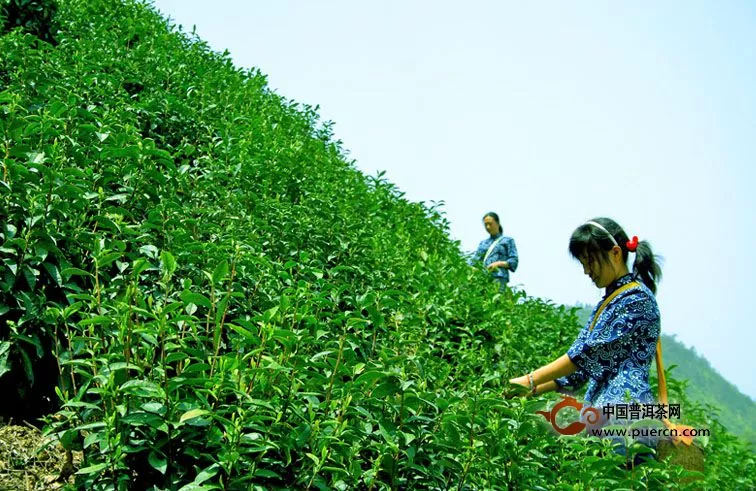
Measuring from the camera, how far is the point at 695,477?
3.01 m

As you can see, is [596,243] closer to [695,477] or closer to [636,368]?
[636,368]

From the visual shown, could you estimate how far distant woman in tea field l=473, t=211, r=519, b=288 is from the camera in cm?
879

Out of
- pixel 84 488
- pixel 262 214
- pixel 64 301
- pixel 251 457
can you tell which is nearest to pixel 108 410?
pixel 84 488

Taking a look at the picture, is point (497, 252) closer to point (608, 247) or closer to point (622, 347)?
point (608, 247)

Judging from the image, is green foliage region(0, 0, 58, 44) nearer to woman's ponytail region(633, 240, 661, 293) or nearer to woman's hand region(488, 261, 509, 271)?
woman's hand region(488, 261, 509, 271)

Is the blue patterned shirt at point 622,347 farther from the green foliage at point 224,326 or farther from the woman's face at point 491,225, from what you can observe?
the woman's face at point 491,225

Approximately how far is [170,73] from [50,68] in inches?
68.1

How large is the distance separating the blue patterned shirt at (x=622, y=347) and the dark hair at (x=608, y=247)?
18 cm

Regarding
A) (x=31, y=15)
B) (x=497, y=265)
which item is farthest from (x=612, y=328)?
(x=31, y=15)

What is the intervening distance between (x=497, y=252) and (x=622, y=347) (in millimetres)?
5797

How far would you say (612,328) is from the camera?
3141 millimetres

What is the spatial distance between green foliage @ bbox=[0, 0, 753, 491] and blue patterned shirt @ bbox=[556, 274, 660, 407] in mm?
307

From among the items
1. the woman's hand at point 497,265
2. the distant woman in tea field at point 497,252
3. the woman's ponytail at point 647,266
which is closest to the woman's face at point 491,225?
the distant woman in tea field at point 497,252

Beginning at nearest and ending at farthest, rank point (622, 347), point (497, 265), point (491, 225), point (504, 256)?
point (622, 347) < point (497, 265) < point (504, 256) < point (491, 225)
